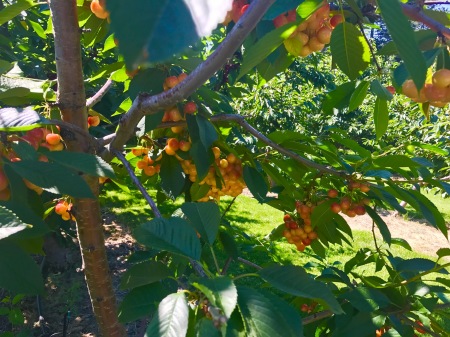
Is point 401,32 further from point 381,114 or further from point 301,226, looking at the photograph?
point 301,226

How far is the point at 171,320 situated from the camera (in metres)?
0.59

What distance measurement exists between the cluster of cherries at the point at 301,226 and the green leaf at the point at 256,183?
0.36 metres

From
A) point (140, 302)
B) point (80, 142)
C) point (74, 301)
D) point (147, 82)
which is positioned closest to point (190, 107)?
point (147, 82)

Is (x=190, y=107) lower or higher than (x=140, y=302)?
higher

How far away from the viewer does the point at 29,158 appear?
74 centimetres

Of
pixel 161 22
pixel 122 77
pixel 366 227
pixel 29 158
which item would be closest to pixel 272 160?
pixel 122 77

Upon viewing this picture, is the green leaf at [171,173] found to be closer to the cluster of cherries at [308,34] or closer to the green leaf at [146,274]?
the green leaf at [146,274]

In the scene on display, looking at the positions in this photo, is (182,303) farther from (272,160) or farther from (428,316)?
(428,316)

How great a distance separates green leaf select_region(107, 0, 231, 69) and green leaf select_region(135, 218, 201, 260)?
559mm

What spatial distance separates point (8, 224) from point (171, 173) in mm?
736

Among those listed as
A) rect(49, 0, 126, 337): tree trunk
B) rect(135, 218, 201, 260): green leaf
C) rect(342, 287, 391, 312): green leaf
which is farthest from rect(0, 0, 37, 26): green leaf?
rect(342, 287, 391, 312): green leaf

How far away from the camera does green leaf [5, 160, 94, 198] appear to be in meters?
0.71

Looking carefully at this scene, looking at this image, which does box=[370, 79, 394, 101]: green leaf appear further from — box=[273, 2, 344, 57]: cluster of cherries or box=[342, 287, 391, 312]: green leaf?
box=[342, 287, 391, 312]: green leaf

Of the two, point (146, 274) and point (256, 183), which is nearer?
point (146, 274)
